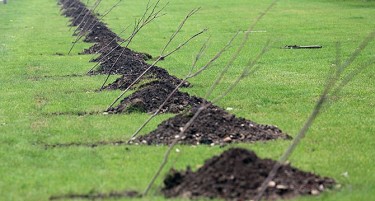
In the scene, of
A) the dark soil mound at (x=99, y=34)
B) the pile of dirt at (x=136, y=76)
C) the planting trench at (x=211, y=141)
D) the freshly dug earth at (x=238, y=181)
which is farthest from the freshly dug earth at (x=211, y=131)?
the dark soil mound at (x=99, y=34)

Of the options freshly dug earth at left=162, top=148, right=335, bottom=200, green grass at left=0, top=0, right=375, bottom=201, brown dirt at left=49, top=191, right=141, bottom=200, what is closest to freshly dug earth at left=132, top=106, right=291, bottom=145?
green grass at left=0, top=0, right=375, bottom=201

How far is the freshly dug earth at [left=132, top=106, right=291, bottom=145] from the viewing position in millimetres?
11695

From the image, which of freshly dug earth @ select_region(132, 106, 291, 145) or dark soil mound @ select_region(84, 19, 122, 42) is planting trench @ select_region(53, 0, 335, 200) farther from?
dark soil mound @ select_region(84, 19, 122, 42)

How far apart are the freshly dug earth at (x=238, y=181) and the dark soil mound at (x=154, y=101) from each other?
512cm

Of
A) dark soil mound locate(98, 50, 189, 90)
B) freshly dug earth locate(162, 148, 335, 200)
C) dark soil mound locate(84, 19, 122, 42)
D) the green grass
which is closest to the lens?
freshly dug earth locate(162, 148, 335, 200)

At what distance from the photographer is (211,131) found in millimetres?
11859

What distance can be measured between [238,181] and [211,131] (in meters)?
3.16

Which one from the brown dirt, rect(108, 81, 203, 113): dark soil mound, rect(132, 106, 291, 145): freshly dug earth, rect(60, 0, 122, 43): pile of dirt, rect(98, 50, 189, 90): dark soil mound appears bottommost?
rect(60, 0, 122, 43): pile of dirt

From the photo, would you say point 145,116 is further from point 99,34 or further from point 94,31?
point 94,31

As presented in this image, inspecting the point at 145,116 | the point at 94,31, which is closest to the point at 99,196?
the point at 145,116

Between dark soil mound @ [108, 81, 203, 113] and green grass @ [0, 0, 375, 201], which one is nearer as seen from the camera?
green grass @ [0, 0, 375, 201]

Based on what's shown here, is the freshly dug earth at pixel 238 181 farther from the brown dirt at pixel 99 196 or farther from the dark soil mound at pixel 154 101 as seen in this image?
the dark soil mound at pixel 154 101

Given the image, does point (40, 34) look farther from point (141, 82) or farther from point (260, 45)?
point (141, 82)

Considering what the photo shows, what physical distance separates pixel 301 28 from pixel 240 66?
11.7 metres
